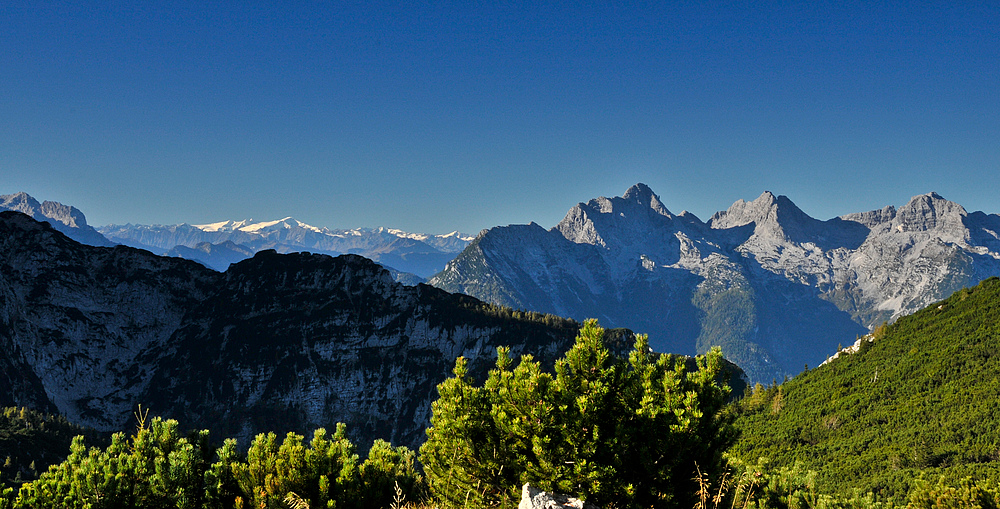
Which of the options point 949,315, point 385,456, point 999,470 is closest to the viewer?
point 385,456

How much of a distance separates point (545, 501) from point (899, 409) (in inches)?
5889

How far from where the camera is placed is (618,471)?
17.0 m

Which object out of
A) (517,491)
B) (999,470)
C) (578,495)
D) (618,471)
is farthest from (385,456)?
(999,470)

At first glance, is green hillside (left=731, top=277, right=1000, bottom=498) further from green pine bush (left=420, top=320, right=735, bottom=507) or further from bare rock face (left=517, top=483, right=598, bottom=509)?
bare rock face (left=517, top=483, right=598, bottom=509)

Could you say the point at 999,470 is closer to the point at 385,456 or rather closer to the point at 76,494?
the point at 385,456

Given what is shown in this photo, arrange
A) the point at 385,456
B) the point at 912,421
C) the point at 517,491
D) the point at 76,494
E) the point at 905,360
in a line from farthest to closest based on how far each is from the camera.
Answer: the point at 905,360, the point at 912,421, the point at 385,456, the point at 517,491, the point at 76,494

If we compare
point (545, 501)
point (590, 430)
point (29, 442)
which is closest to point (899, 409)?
point (590, 430)

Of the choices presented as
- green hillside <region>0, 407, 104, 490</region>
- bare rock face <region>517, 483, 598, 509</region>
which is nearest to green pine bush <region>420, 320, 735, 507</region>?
bare rock face <region>517, 483, 598, 509</region>

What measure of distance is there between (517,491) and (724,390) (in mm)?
7626

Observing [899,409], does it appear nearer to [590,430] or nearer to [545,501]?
[590,430]

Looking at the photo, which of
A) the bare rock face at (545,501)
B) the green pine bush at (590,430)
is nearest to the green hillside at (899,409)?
the green pine bush at (590,430)

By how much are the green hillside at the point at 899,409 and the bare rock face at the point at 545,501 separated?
74955 millimetres

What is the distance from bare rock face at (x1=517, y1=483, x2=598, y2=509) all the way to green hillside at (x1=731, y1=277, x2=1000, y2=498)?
74955 mm

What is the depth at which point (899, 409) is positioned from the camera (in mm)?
125375
